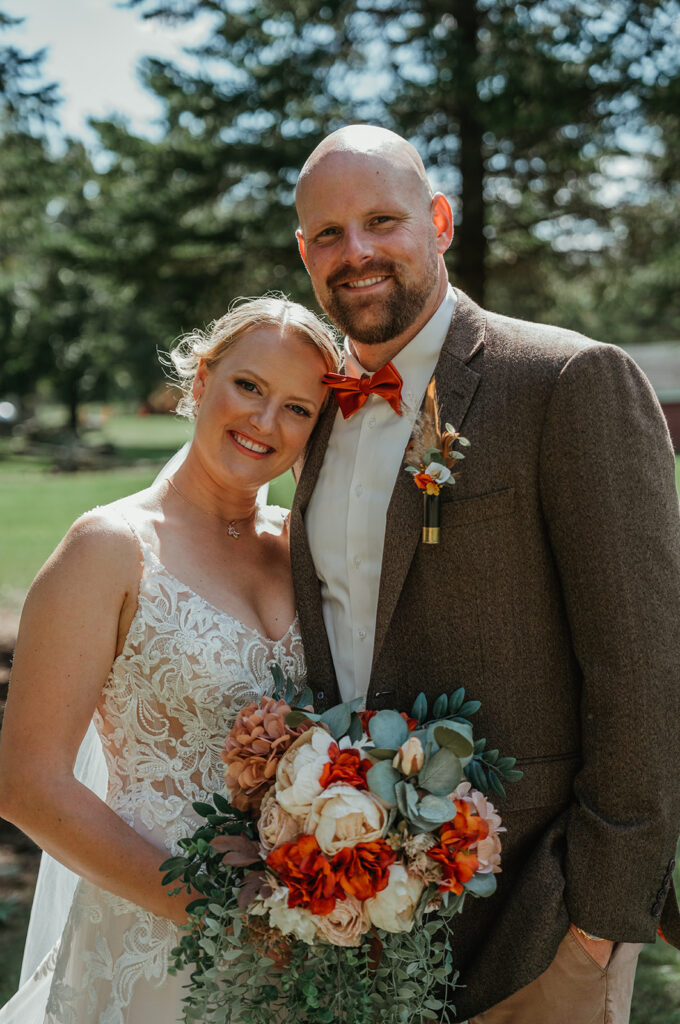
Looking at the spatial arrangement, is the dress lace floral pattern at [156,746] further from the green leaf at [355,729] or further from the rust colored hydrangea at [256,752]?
the green leaf at [355,729]

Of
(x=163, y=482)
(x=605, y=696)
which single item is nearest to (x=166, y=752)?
(x=163, y=482)

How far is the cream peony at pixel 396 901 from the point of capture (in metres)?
1.94

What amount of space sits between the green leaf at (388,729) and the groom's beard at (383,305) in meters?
1.11

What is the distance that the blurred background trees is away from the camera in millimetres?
7680

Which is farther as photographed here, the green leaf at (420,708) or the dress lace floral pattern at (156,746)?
the dress lace floral pattern at (156,746)

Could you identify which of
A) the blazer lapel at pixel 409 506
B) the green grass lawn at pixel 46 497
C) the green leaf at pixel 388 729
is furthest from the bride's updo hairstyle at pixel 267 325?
the green grass lawn at pixel 46 497

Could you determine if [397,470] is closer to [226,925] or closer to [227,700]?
[227,700]

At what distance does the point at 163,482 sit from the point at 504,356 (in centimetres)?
118

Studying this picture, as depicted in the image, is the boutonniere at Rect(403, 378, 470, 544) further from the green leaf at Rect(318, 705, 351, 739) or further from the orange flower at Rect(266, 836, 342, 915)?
the orange flower at Rect(266, 836, 342, 915)

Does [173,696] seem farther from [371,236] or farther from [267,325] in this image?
[371,236]

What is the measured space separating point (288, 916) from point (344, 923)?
114 millimetres

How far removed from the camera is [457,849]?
6.57 ft

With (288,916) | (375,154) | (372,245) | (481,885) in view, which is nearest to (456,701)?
(481,885)

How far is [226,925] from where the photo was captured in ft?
7.04
